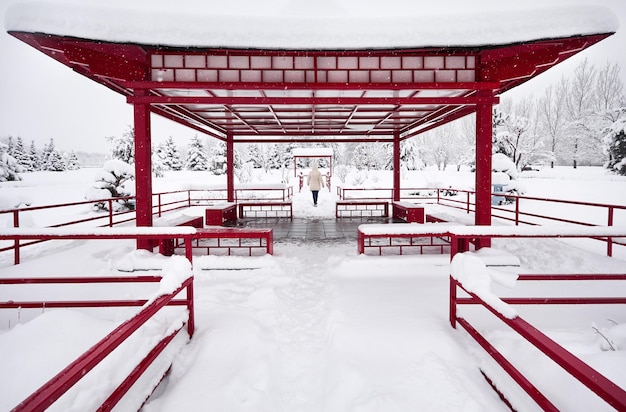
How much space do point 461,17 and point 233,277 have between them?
605 cm

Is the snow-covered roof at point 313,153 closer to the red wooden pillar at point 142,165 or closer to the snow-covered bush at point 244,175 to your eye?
the snow-covered bush at point 244,175

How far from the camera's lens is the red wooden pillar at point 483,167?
6.61 m

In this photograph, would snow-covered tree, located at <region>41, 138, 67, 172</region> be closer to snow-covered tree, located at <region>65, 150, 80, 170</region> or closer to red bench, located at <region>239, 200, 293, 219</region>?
snow-covered tree, located at <region>65, 150, 80, 170</region>

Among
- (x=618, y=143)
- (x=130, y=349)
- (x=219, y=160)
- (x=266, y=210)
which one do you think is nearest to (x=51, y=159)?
(x=219, y=160)

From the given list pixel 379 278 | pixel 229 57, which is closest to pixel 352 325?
pixel 379 278

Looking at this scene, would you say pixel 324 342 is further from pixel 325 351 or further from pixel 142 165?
pixel 142 165

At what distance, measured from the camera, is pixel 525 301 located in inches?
124

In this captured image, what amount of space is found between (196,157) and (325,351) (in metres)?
58.1

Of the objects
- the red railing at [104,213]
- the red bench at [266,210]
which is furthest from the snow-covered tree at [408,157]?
the red bench at [266,210]

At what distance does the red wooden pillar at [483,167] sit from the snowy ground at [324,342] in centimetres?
162

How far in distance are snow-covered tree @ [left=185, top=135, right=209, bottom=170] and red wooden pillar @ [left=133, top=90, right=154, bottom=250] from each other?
53.1 meters

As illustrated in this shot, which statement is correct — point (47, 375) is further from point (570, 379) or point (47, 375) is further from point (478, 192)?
point (478, 192)

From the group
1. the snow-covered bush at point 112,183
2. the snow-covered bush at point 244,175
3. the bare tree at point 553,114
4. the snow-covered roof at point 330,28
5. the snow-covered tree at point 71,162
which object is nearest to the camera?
the snow-covered roof at point 330,28

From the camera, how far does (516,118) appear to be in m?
28.8
